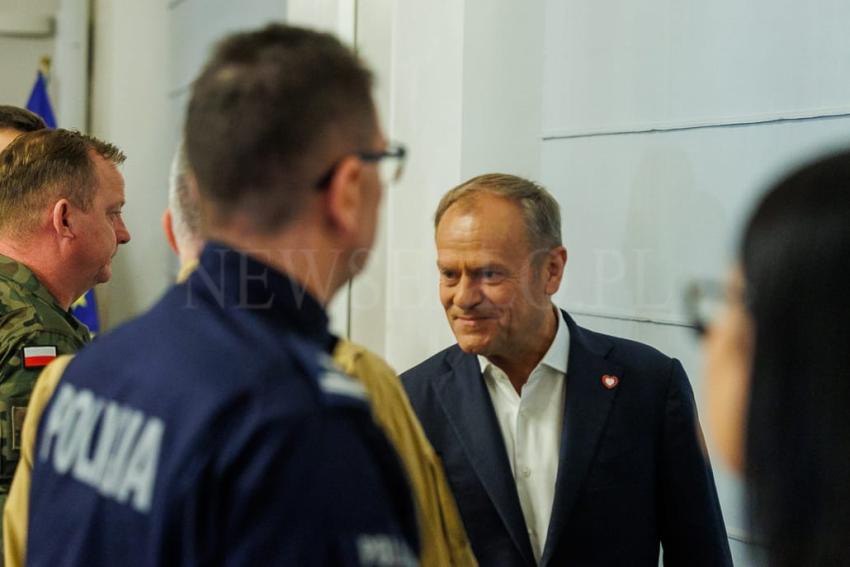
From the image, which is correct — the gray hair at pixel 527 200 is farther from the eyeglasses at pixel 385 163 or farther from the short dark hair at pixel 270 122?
the short dark hair at pixel 270 122

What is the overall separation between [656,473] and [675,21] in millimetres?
1056

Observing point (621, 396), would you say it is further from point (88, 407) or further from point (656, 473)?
point (88, 407)

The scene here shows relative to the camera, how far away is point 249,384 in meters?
0.94

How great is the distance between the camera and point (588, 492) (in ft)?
6.57

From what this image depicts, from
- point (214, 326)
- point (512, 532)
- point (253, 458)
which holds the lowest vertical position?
point (512, 532)

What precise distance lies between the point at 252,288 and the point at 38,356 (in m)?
1.17

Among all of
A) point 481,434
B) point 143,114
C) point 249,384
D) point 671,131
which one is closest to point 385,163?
point 249,384

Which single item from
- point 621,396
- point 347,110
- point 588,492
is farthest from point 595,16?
point 347,110

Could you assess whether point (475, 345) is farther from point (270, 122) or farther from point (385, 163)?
point (270, 122)

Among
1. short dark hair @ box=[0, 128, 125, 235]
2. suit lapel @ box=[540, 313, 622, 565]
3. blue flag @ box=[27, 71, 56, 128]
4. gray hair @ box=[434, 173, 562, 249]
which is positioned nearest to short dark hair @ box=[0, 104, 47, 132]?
short dark hair @ box=[0, 128, 125, 235]

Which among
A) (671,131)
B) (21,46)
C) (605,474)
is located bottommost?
(605,474)

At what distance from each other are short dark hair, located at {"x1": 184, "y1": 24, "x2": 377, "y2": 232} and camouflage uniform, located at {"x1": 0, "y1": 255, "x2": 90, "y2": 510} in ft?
3.62

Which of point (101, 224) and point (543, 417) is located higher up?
point (101, 224)

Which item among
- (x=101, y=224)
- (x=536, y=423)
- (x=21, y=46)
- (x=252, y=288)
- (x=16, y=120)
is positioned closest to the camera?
(x=252, y=288)
